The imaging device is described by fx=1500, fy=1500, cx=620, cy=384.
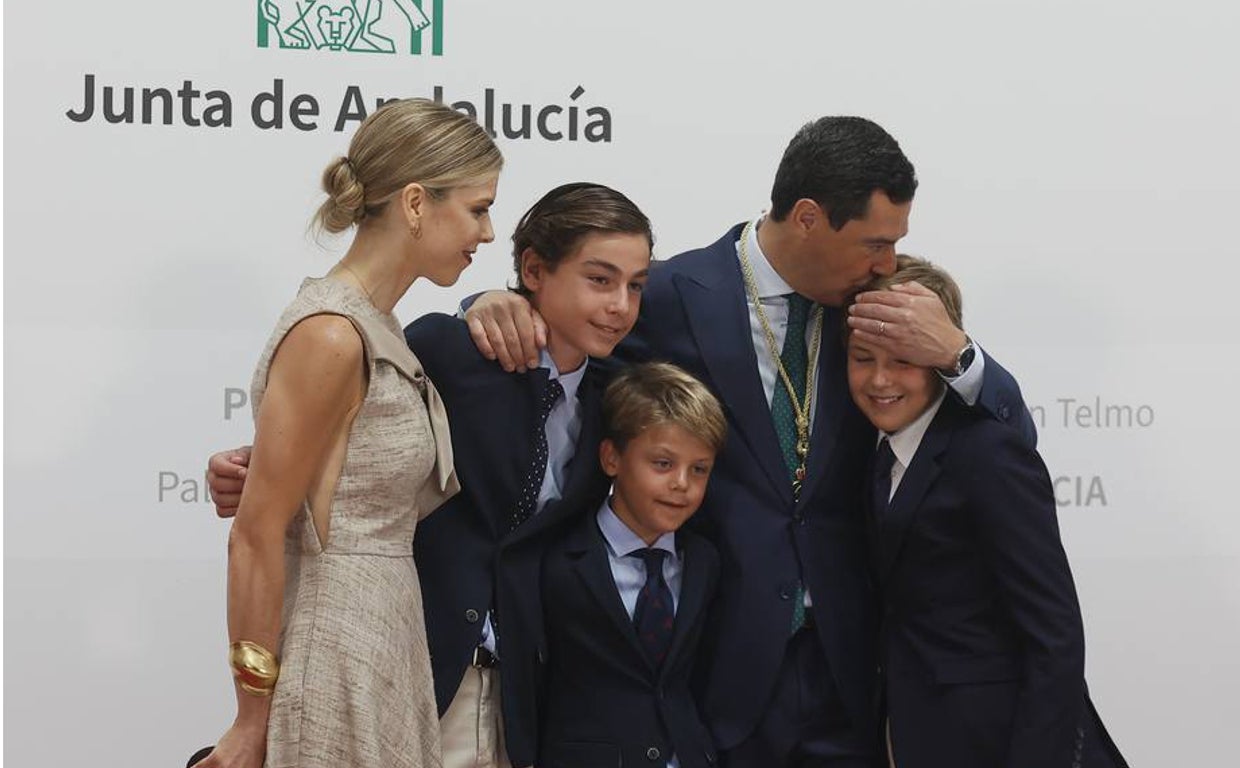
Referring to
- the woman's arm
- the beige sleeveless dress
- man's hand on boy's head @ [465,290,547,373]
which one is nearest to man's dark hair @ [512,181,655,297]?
man's hand on boy's head @ [465,290,547,373]

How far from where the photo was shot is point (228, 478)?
2227 mm

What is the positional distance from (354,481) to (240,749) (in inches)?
15.3

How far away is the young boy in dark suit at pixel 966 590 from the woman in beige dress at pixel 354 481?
28.0 inches

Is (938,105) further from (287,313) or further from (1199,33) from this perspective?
(287,313)

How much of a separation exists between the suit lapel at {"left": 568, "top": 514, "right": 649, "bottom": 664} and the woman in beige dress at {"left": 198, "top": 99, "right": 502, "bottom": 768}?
11.0 inches

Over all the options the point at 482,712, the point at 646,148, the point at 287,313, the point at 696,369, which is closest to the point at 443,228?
the point at 287,313

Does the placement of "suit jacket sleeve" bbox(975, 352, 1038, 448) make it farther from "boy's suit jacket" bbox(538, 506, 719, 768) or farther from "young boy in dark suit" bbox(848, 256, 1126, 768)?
"boy's suit jacket" bbox(538, 506, 719, 768)

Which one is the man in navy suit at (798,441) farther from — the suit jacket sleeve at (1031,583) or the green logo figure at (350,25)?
the green logo figure at (350,25)

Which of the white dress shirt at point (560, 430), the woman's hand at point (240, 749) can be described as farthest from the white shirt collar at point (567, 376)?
the woman's hand at point (240, 749)

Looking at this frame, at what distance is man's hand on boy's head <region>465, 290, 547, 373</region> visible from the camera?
227cm

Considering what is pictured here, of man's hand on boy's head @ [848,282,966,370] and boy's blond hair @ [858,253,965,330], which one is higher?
boy's blond hair @ [858,253,965,330]

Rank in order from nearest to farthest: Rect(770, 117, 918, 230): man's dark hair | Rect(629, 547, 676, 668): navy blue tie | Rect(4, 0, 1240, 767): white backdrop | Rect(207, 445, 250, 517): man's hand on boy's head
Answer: Rect(207, 445, 250, 517): man's hand on boy's head < Rect(629, 547, 676, 668): navy blue tie < Rect(770, 117, 918, 230): man's dark hair < Rect(4, 0, 1240, 767): white backdrop

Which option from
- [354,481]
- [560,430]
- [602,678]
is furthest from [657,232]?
[354,481]

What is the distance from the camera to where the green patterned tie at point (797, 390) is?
243 cm
